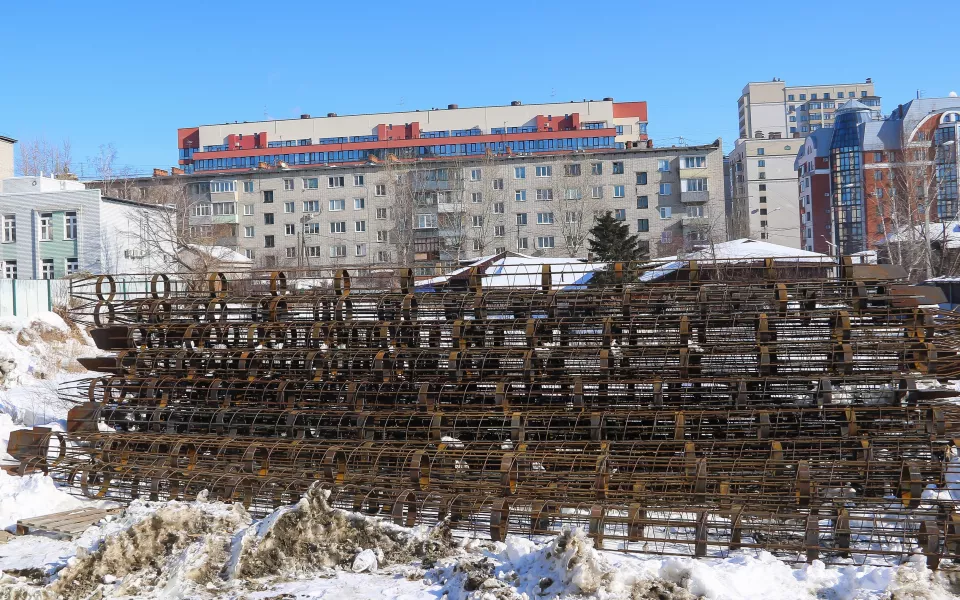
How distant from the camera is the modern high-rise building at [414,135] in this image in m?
80.0

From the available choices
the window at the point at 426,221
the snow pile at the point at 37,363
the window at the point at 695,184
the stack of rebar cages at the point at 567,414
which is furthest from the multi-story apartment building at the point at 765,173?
the stack of rebar cages at the point at 567,414

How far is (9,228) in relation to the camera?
139 feet

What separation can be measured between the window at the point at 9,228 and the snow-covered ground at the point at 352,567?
38783mm

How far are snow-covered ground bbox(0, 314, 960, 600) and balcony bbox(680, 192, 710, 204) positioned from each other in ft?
182

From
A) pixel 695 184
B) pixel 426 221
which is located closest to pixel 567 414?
pixel 426 221

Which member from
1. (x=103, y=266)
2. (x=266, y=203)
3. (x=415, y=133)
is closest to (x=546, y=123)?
(x=415, y=133)

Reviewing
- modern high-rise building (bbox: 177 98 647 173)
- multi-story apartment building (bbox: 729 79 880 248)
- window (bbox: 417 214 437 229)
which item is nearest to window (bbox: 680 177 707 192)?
multi-story apartment building (bbox: 729 79 880 248)

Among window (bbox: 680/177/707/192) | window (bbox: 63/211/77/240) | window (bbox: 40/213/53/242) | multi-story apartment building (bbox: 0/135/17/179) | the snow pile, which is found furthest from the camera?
window (bbox: 680/177/707/192)

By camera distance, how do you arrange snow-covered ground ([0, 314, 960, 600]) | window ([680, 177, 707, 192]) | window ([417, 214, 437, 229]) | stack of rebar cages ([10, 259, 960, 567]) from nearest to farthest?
1. snow-covered ground ([0, 314, 960, 600])
2. stack of rebar cages ([10, 259, 960, 567])
3. window ([680, 177, 707, 192])
4. window ([417, 214, 437, 229])

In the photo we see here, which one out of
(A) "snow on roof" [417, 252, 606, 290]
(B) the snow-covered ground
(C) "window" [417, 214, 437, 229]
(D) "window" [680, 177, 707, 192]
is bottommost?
(B) the snow-covered ground

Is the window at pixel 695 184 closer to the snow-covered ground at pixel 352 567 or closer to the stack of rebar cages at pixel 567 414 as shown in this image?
the stack of rebar cages at pixel 567 414

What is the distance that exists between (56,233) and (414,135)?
44.3 m

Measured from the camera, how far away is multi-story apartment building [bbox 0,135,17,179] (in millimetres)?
48188

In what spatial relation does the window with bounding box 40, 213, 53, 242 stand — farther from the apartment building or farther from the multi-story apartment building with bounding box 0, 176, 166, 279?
the apartment building
